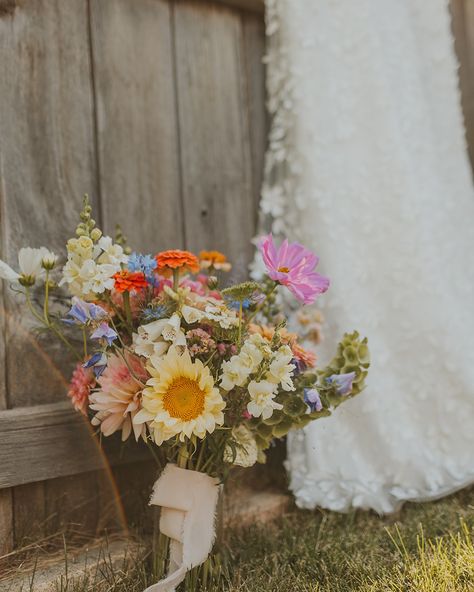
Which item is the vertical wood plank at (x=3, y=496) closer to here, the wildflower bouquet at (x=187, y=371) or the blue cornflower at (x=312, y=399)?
the wildflower bouquet at (x=187, y=371)

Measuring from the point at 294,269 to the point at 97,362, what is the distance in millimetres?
364

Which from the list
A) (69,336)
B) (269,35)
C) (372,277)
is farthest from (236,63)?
(69,336)

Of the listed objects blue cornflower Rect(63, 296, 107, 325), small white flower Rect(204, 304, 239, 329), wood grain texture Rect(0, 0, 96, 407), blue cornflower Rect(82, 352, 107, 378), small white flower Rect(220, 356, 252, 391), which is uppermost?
wood grain texture Rect(0, 0, 96, 407)

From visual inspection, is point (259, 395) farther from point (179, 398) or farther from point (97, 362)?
point (97, 362)

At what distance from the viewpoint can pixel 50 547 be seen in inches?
52.9

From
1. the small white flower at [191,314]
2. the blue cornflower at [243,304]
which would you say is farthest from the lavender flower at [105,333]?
the blue cornflower at [243,304]

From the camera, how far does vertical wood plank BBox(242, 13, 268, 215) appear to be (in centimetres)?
187

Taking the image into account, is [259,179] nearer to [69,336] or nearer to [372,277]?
[372,277]

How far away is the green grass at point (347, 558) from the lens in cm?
114

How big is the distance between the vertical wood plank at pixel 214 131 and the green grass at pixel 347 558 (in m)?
0.63

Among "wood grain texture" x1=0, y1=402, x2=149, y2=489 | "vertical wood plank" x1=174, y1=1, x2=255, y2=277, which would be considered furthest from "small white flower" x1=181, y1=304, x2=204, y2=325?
"vertical wood plank" x1=174, y1=1, x2=255, y2=277

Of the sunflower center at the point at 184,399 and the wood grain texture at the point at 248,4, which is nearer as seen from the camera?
the sunflower center at the point at 184,399

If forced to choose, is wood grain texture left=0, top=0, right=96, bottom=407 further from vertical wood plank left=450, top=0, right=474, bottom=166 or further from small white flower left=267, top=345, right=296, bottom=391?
vertical wood plank left=450, top=0, right=474, bottom=166

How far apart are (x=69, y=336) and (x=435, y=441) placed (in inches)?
36.2
